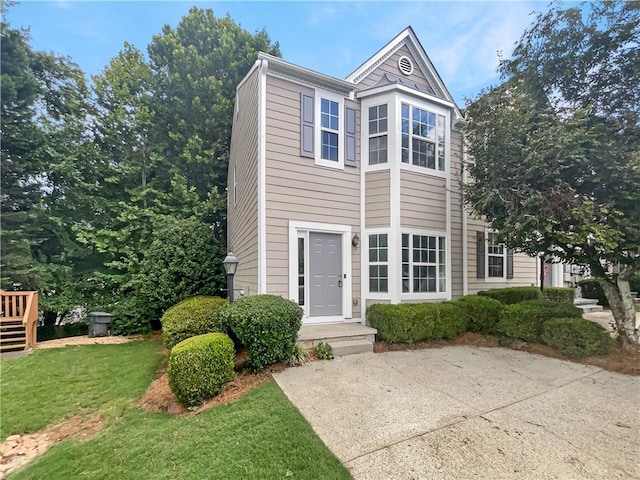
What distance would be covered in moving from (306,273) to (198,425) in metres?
3.95

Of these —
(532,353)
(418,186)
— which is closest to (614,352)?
(532,353)

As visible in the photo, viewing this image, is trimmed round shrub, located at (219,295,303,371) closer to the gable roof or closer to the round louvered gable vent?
the gable roof

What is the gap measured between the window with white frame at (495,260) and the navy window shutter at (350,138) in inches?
199

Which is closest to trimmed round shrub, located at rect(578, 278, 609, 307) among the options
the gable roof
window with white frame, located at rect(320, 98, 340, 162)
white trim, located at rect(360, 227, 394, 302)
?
the gable roof

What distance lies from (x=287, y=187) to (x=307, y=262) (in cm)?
173

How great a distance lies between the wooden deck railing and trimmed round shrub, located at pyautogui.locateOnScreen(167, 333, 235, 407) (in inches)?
243

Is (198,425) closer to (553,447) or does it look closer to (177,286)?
(553,447)


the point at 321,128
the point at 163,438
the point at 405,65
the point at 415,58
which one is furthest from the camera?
the point at 415,58

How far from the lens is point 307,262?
7297 mm

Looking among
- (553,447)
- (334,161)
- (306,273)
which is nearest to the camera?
(553,447)

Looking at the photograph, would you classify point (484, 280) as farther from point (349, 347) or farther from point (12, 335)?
point (12, 335)

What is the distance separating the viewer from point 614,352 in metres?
5.87

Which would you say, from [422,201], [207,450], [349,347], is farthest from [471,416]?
[422,201]

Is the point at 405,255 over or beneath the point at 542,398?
over
